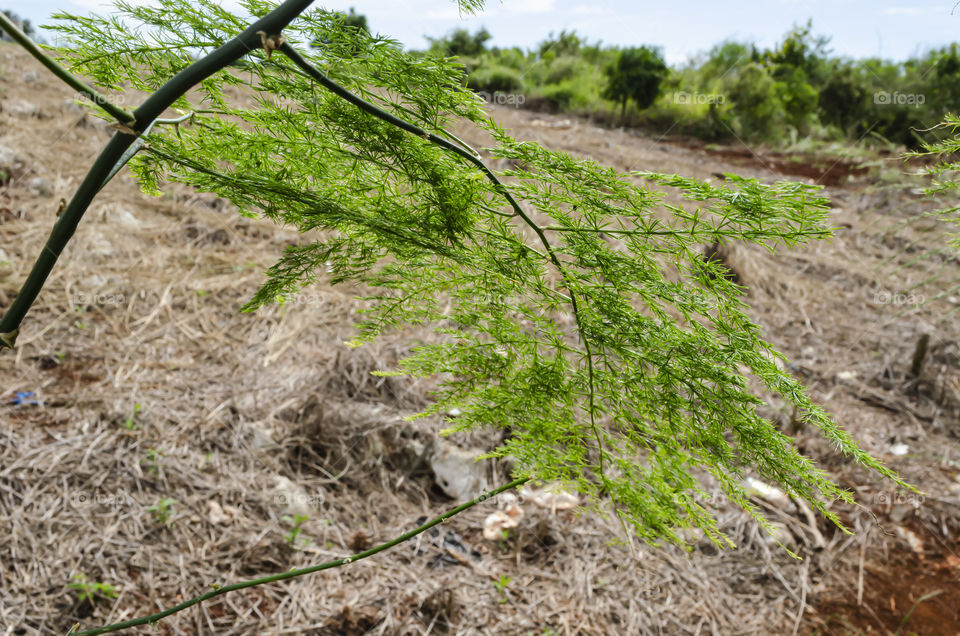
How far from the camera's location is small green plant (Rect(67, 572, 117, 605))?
1.83 meters

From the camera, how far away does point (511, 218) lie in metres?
1.00

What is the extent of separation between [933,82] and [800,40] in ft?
22.1

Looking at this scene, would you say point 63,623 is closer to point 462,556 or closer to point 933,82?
point 462,556

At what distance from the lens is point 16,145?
4.83 metres

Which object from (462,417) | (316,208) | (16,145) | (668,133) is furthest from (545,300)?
(668,133)

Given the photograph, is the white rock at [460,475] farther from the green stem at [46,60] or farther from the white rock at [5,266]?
the white rock at [5,266]

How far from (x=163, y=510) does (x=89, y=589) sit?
0.37 meters

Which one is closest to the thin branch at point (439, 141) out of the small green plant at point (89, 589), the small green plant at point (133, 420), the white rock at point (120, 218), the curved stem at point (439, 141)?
the curved stem at point (439, 141)

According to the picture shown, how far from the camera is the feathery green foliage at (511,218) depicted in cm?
87

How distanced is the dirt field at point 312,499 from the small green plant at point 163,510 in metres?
0.03

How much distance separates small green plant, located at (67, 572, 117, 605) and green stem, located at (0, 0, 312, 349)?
146 cm

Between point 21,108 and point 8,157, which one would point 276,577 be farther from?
point 21,108

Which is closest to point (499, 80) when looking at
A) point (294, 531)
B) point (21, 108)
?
point (21, 108)

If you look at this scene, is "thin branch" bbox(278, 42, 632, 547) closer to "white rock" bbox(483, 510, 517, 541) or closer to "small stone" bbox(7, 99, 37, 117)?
"white rock" bbox(483, 510, 517, 541)
